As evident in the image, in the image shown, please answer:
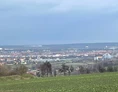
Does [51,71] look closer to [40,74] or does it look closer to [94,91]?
[40,74]

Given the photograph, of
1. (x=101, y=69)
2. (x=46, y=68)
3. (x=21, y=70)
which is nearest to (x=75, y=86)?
(x=21, y=70)

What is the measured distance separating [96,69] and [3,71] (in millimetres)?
31113

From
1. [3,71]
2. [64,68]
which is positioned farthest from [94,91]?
[64,68]

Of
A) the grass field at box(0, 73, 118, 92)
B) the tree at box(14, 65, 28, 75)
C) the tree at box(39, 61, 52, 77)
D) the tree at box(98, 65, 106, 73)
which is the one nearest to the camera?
the grass field at box(0, 73, 118, 92)

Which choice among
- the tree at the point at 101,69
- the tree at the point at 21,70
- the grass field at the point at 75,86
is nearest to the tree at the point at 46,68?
the tree at the point at 101,69

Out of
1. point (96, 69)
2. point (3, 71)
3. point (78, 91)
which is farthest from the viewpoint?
point (96, 69)

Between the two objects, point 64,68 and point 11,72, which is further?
point 64,68

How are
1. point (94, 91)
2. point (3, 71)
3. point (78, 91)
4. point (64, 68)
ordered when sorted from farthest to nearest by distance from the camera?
point (64, 68) → point (3, 71) → point (78, 91) → point (94, 91)

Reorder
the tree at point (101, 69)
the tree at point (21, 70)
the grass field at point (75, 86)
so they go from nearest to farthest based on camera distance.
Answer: the grass field at point (75, 86), the tree at point (21, 70), the tree at point (101, 69)

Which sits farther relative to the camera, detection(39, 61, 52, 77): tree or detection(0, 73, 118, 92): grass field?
detection(39, 61, 52, 77): tree

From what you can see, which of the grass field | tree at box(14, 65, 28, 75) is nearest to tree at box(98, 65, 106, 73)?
tree at box(14, 65, 28, 75)

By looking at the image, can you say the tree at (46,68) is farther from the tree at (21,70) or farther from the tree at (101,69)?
the tree at (21,70)

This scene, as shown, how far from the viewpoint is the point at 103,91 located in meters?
23.7

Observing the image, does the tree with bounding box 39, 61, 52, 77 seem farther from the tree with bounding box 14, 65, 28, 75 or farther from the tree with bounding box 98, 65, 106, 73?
the tree with bounding box 14, 65, 28, 75
